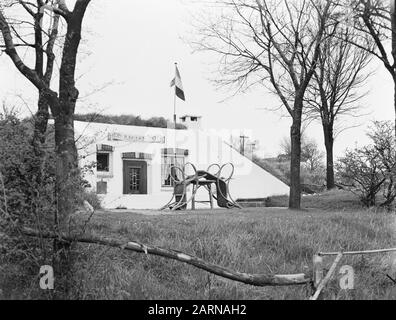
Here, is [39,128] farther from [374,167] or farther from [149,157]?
[149,157]

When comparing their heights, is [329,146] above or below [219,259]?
above

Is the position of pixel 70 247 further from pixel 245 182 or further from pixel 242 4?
pixel 245 182

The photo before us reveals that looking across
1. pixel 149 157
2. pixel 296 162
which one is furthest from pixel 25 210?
pixel 149 157

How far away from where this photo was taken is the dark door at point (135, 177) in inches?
796

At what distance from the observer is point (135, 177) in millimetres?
20453

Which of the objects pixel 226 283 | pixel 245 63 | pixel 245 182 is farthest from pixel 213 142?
pixel 226 283

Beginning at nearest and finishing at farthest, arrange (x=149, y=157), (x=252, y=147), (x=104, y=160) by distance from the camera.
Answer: (x=104, y=160)
(x=149, y=157)
(x=252, y=147)

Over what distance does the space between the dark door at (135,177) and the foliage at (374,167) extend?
9.08 metres

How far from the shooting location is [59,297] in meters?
4.08

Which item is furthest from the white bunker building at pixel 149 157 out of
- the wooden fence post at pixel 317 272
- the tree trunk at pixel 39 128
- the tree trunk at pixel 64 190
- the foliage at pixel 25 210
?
the wooden fence post at pixel 317 272

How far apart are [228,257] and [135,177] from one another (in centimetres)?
1517

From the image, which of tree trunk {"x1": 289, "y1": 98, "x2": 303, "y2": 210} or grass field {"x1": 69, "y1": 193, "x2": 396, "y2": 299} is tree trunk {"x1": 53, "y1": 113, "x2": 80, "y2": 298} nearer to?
grass field {"x1": 69, "y1": 193, "x2": 396, "y2": 299}
